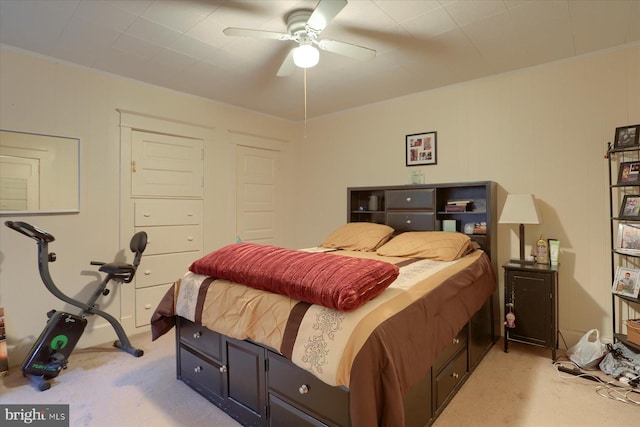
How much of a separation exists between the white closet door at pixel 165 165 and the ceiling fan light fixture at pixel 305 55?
78.0 inches

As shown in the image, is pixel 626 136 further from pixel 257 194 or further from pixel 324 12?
pixel 257 194

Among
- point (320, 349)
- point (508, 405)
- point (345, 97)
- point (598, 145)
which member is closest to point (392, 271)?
point (320, 349)

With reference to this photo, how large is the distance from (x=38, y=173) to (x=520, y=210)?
4.05 m

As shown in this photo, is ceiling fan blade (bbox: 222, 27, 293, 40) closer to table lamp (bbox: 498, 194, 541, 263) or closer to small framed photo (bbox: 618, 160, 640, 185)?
table lamp (bbox: 498, 194, 541, 263)

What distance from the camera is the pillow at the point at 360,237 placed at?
329cm

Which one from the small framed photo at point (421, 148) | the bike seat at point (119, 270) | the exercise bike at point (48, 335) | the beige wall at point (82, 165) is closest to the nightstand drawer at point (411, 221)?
the small framed photo at point (421, 148)

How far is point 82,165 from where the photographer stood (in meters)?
2.93

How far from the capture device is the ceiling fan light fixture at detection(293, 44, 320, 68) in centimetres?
212

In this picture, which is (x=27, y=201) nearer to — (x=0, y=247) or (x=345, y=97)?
(x=0, y=247)

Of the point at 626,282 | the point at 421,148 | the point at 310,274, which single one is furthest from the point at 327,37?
the point at 626,282

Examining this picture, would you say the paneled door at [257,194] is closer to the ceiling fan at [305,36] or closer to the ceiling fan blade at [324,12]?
the ceiling fan at [305,36]

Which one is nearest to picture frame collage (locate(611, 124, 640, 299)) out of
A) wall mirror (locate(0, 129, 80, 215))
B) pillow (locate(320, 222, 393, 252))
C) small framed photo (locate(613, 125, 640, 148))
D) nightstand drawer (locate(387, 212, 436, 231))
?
small framed photo (locate(613, 125, 640, 148))

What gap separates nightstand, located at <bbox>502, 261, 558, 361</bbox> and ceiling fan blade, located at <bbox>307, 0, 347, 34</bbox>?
2.38m

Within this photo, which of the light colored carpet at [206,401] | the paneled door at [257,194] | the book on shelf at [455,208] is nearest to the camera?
the light colored carpet at [206,401]
